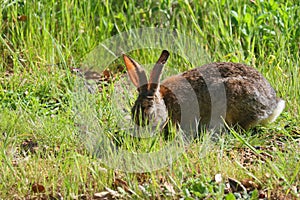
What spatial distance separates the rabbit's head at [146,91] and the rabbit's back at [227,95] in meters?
0.35

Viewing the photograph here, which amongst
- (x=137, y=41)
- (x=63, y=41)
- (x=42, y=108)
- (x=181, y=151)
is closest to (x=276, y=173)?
(x=181, y=151)

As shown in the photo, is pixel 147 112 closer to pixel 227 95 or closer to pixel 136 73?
pixel 136 73

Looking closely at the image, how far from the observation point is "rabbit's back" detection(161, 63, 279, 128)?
17.1 ft

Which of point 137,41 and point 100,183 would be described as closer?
point 100,183

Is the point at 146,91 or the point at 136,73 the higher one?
the point at 136,73

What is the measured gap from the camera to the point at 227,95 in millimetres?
5199

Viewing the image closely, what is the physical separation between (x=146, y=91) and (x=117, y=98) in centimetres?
67

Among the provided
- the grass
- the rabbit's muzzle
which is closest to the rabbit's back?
the grass

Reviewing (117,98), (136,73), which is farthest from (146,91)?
(117,98)

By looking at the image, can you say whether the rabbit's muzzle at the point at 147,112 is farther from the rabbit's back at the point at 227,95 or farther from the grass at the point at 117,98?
the rabbit's back at the point at 227,95

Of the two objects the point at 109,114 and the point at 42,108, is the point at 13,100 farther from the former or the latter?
the point at 109,114

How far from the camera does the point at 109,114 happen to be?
520 centimetres

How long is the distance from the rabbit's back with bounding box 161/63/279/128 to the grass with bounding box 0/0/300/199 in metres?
0.16

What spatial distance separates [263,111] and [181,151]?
100cm
